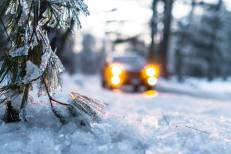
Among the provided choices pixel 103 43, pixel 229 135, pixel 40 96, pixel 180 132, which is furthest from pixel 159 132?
pixel 103 43

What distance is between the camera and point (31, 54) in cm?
596

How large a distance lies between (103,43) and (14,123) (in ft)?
516

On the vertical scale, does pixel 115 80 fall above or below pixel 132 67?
below

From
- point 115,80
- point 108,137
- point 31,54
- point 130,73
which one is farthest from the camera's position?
point 115,80

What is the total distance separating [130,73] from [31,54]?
55.1 feet

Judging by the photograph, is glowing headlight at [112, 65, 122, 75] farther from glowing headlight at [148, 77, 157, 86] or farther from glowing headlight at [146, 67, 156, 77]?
glowing headlight at [148, 77, 157, 86]

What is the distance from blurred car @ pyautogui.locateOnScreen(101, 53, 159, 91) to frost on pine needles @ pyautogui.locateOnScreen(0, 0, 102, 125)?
16.3m

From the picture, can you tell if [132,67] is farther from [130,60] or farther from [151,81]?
[151,81]

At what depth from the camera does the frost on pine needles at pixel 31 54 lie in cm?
586

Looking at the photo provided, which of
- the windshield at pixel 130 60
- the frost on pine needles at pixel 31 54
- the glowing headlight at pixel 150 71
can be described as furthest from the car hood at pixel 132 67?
the frost on pine needles at pixel 31 54

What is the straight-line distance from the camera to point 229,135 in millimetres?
6004

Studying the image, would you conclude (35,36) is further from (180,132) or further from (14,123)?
(180,132)

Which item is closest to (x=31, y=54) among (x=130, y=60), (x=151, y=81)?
(x=151, y=81)

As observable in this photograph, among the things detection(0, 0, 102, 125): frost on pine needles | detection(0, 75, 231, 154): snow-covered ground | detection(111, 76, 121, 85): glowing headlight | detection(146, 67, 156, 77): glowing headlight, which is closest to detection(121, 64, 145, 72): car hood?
detection(146, 67, 156, 77): glowing headlight
